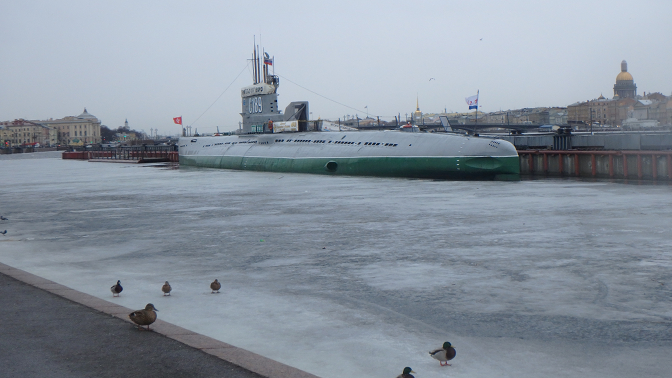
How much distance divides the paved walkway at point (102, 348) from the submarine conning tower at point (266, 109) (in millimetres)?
34144

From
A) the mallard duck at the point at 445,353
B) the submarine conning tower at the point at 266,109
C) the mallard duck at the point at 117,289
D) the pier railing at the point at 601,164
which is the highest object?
the submarine conning tower at the point at 266,109

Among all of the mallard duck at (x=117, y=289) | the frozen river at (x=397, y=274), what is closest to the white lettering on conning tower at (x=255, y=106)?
the frozen river at (x=397, y=274)

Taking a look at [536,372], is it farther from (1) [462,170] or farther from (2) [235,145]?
(2) [235,145]

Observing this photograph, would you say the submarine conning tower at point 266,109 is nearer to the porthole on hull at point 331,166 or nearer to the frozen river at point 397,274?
the porthole on hull at point 331,166

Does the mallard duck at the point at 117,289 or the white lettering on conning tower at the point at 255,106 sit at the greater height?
the white lettering on conning tower at the point at 255,106

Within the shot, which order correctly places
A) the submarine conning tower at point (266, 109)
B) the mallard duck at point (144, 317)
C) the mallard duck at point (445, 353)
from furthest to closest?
the submarine conning tower at point (266, 109) → the mallard duck at point (144, 317) → the mallard duck at point (445, 353)

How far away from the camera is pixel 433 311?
7.78 meters

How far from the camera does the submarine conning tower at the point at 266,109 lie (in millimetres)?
42000

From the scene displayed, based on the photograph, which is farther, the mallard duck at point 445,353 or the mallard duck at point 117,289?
the mallard duck at point 117,289

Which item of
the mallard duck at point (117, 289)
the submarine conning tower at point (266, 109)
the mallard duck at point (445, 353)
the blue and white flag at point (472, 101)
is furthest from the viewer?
the blue and white flag at point (472, 101)

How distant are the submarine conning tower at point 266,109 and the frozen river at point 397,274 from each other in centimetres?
2212

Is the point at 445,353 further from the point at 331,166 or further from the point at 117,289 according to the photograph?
the point at 331,166

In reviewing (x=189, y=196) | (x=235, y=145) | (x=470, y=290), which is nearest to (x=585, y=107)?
(x=235, y=145)

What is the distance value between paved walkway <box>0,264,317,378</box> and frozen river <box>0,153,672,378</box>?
438 mm
